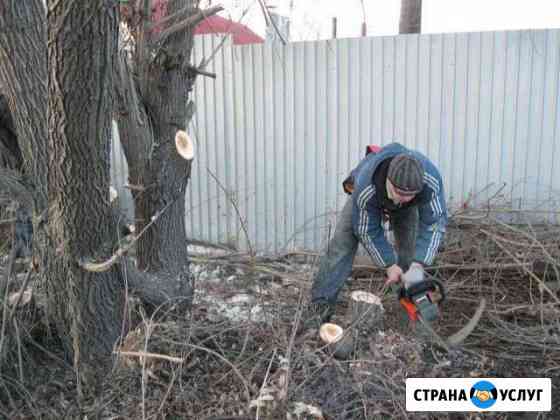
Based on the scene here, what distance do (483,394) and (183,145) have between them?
215 centimetres

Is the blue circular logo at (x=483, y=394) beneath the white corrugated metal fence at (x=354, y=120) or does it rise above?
beneath

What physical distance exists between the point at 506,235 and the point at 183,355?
2.69 meters

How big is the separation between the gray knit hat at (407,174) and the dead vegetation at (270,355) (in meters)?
A: 0.78

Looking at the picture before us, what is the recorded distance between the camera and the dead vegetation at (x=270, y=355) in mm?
2240

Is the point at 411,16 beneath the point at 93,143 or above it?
above

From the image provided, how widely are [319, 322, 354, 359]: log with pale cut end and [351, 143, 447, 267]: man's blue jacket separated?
1.62 feet

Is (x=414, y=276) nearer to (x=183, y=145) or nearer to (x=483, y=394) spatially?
(x=483, y=394)

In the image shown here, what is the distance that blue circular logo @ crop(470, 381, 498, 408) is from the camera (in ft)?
7.47

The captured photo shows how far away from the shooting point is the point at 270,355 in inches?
99.8

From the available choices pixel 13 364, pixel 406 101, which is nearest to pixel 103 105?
pixel 13 364

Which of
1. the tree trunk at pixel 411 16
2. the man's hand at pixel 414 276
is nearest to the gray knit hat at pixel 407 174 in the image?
the man's hand at pixel 414 276

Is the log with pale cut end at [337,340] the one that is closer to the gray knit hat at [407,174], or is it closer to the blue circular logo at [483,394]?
the blue circular logo at [483,394]

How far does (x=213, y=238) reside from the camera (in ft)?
16.9

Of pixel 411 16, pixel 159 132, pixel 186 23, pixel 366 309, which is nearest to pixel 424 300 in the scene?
pixel 366 309
